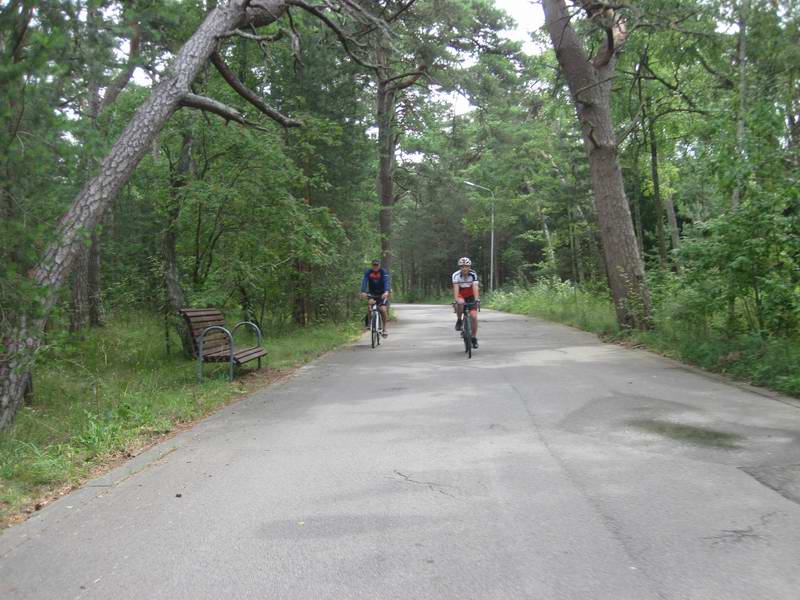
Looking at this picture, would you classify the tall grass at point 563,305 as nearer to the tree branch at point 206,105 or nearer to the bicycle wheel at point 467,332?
the bicycle wheel at point 467,332

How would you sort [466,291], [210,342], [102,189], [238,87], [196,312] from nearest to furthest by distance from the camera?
[102,189]
[196,312]
[210,342]
[238,87]
[466,291]

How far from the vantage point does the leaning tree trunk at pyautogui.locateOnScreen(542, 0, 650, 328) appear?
14.7 metres

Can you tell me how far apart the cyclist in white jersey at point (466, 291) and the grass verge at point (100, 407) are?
3234mm

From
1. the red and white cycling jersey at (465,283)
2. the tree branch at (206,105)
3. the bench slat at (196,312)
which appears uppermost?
the tree branch at (206,105)

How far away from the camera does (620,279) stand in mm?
14797

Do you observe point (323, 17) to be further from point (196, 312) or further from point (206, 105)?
point (196, 312)

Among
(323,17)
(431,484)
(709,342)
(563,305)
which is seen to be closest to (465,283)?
(709,342)

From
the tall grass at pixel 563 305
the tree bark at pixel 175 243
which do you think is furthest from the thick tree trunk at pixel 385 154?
the tree bark at pixel 175 243

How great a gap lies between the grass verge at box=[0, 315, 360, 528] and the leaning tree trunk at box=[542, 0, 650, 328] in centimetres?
694

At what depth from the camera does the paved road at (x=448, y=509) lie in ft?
10.6

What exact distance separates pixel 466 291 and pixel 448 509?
29.1 feet

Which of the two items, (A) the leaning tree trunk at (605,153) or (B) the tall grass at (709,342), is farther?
(A) the leaning tree trunk at (605,153)

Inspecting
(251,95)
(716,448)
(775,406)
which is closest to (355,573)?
(716,448)

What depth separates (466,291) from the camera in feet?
42.2
